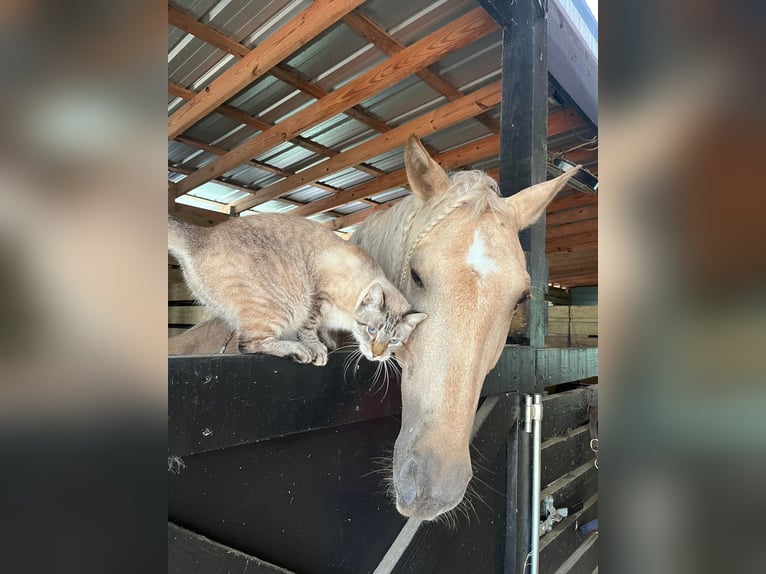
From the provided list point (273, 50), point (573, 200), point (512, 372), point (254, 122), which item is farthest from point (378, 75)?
point (573, 200)

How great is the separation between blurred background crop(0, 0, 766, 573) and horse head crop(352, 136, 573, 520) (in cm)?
69

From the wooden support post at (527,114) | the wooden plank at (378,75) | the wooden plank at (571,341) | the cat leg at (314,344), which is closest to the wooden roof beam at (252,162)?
the wooden plank at (378,75)

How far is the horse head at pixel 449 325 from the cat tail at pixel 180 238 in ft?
2.56

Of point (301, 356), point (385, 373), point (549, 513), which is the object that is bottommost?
A: point (549, 513)

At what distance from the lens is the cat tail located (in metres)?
1.44

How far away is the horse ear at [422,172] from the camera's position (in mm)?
1445

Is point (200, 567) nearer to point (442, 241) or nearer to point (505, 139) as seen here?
point (442, 241)

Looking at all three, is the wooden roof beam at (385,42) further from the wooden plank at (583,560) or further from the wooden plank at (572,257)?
the wooden plank at (572,257)

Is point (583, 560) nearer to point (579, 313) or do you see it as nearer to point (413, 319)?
point (413, 319)

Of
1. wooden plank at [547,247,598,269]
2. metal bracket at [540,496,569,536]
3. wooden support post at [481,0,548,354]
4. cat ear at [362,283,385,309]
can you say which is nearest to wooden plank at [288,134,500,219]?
wooden support post at [481,0,548,354]

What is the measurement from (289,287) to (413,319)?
1.63 feet

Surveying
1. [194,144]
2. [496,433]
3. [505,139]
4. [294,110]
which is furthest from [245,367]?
[194,144]

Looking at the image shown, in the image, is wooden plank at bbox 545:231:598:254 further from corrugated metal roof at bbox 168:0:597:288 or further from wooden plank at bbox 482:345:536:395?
wooden plank at bbox 482:345:536:395
